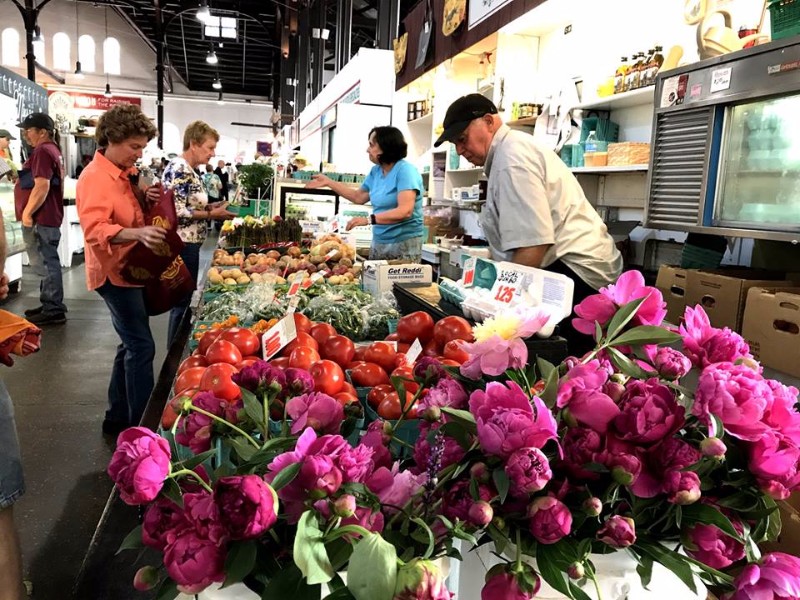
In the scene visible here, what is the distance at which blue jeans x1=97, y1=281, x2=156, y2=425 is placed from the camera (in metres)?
3.42

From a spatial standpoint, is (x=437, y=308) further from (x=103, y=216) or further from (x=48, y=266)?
(x=48, y=266)

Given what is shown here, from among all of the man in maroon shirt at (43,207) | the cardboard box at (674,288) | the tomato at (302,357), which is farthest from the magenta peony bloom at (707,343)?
the man in maroon shirt at (43,207)

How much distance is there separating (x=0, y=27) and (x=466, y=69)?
2200 cm

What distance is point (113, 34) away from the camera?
25.0 m

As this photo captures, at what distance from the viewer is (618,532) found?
0.66 metres

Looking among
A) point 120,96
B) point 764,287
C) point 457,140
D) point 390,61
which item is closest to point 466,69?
point 390,61

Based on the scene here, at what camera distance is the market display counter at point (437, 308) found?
1.66 meters

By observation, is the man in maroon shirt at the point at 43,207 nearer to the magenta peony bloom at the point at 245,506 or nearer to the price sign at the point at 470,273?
the price sign at the point at 470,273

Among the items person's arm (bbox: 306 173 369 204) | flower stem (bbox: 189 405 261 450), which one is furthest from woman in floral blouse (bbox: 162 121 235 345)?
flower stem (bbox: 189 405 261 450)

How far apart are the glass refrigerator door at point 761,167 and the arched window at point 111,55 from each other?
26.7 metres

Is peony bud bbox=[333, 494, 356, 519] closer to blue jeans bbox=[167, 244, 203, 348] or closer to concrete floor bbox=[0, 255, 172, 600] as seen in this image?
concrete floor bbox=[0, 255, 172, 600]

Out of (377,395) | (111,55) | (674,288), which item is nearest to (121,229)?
(377,395)

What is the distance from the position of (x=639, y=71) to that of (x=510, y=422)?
384 cm

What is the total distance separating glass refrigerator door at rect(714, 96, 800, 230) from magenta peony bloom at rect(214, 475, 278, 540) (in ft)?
8.78
